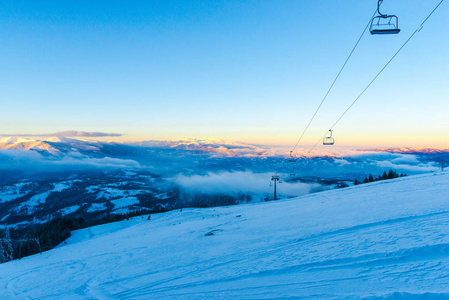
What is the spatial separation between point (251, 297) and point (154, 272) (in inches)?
195

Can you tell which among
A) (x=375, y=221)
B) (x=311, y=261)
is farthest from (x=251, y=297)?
(x=375, y=221)

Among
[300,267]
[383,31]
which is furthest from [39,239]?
[383,31]

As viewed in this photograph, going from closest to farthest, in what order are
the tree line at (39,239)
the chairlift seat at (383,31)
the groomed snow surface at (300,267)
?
the groomed snow surface at (300,267) → the chairlift seat at (383,31) → the tree line at (39,239)

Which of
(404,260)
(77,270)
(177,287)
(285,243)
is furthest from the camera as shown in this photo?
(77,270)

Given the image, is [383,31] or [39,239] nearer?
[383,31]

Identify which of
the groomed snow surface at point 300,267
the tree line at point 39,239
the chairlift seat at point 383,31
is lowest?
the tree line at point 39,239

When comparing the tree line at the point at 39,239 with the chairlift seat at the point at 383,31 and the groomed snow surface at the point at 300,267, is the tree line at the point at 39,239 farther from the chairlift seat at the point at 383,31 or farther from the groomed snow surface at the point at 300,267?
the chairlift seat at the point at 383,31

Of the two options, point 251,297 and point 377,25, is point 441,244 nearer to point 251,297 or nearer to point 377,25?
point 251,297

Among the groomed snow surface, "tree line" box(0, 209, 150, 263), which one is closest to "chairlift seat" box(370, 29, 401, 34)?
the groomed snow surface

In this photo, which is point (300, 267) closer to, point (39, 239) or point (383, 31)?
point (383, 31)

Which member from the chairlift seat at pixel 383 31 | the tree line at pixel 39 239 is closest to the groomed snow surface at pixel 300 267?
the chairlift seat at pixel 383 31

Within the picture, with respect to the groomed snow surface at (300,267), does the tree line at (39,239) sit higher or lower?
lower

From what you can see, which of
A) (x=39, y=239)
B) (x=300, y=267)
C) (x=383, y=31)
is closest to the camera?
(x=300, y=267)

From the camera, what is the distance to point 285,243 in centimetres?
822
